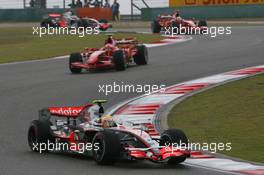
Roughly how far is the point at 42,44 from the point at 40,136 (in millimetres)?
26495

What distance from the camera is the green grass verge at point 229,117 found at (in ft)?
46.1

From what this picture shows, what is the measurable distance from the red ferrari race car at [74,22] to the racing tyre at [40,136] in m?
35.8

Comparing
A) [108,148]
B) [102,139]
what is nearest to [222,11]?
[102,139]

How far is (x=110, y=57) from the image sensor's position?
88.5 feet

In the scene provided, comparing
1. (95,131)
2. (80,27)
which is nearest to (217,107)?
(95,131)

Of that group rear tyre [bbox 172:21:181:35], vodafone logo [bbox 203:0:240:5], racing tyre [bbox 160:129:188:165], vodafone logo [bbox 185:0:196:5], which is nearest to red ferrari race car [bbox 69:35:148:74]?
racing tyre [bbox 160:129:188:165]

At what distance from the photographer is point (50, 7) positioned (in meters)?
67.1

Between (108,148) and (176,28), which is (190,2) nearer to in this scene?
(176,28)

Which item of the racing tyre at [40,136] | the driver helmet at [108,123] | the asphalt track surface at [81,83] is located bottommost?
the asphalt track surface at [81,83]

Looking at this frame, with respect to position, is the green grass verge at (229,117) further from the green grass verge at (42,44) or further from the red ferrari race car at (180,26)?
the red ferrari race car at (180,26)

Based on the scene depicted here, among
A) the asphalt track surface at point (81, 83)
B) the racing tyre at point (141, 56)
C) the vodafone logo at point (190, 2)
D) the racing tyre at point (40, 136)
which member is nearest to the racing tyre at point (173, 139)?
the asphalt track surface at point (81, 83)

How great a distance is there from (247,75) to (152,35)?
67.1ft

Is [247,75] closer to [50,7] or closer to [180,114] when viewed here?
[180,114]

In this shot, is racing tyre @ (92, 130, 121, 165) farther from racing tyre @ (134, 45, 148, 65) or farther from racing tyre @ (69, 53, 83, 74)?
racing tyre @ (134, 45, 148, 65)
